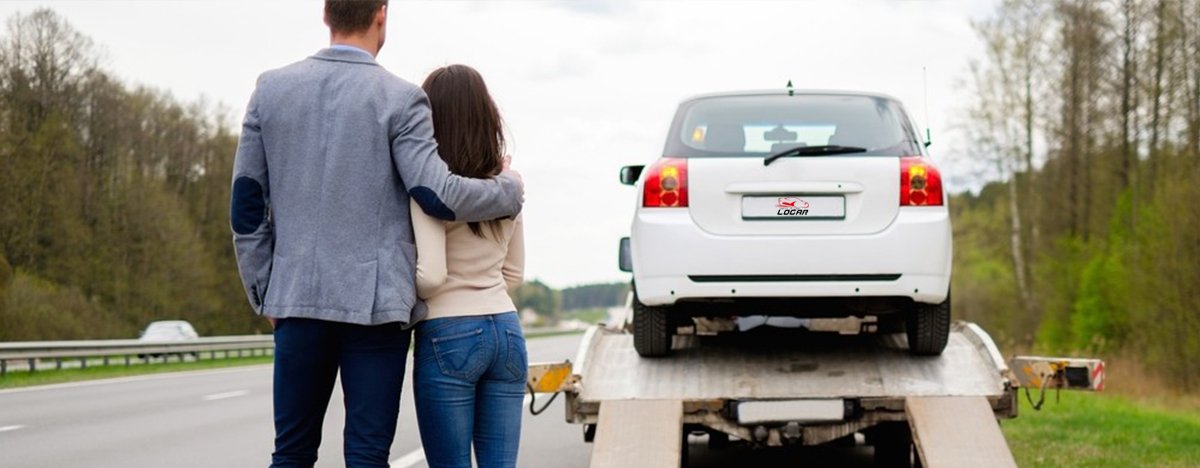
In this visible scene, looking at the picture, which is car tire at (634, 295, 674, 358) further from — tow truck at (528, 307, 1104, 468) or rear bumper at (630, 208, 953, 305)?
rear bumper at (630, 208, 953, 305)

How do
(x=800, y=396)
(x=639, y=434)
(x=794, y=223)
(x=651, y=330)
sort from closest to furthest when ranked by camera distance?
(x=639, y=434), (x=800, y=396), (x=794, y=223), (x=651, y=330)

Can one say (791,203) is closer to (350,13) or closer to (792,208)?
(792,208)

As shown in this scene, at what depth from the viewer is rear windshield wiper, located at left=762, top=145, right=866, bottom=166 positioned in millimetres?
7148

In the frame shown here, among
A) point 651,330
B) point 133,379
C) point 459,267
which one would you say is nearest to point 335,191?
point 459,267

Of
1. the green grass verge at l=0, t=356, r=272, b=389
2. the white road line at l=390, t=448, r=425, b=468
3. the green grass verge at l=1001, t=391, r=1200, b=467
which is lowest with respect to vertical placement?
the green grass verge at l=0, t=356, r=272, b=389

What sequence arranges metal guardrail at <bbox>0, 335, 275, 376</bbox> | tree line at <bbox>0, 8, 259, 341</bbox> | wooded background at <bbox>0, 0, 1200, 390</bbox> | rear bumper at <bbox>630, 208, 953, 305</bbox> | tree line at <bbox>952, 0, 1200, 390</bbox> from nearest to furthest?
1. rear bumper at <bbox>630, 208, 953, 305</bbox>
2. metal guardrail at <bbox>0, 335, 275, 376</bbox>
3. tree line at <bbox>952, 0, 1200, 390</bbox>
4. wooded background at <bbox>0, 0, 1200, 390</bbox>
5. tree line at <bbox>0, 8, 259, 341</bbox>

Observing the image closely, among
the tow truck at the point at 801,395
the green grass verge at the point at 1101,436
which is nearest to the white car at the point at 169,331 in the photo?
the green grass verge at the point at 1101,436

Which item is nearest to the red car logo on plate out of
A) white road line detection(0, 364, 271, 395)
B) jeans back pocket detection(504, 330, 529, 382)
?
jeans back pocket detection(504, 330, 529, 382)

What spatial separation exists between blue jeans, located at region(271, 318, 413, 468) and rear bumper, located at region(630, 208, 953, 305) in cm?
375

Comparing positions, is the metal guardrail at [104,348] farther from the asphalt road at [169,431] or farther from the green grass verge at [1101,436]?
the green grass verge at [1101,436]

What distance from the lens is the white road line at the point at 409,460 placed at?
9602mm

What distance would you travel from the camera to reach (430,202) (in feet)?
11.3

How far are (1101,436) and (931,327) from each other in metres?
5.30

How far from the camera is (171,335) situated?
44.0 m
